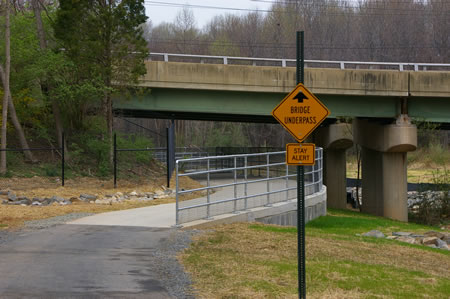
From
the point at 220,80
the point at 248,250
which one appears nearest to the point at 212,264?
the point at 248,250

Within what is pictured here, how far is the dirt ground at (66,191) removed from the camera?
16.5 meters

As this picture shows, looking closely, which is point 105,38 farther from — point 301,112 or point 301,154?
point 301,154

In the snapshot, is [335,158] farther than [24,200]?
Yes

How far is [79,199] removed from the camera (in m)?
20.5

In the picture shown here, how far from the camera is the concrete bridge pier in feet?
105

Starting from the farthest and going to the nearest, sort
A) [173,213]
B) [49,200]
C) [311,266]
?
[49,200], [173,213], [311,266]

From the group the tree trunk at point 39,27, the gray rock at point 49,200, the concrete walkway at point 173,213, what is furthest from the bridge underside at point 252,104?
the concrete walkway at point 173,213

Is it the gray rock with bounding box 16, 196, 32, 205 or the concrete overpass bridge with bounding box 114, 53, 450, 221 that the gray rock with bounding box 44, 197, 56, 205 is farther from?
the concrete overpass bridge with bounding box 114, 53, 450, 221

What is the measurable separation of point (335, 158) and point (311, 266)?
30952mm

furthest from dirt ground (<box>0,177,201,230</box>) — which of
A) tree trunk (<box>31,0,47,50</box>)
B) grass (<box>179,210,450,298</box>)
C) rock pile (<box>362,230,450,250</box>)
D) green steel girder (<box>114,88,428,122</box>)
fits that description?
tree trunk (<box>31,0,47,50</box>)

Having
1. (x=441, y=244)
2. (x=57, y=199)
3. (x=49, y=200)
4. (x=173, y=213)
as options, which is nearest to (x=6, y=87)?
(x=49, y=200)

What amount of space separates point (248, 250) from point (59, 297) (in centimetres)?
445

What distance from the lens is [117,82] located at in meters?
28.6

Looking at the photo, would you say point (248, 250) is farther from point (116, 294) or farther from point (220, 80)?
point (220, 80)
